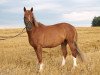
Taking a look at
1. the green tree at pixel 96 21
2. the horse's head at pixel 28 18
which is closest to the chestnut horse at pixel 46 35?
the horse's head at pixel 28 18

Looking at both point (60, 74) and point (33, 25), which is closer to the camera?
point (60, 74)

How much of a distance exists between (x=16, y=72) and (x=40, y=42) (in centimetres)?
217

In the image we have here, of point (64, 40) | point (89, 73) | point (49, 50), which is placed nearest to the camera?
point (89, 73)

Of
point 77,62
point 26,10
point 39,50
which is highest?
point 26,10

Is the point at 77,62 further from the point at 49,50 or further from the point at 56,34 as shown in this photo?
the point at 49,50

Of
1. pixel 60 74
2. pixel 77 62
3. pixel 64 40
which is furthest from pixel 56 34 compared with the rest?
pixel 60 74

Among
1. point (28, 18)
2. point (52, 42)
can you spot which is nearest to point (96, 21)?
point (52, 42)

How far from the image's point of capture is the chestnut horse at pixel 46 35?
10.6 m

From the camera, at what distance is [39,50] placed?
35.6 feet

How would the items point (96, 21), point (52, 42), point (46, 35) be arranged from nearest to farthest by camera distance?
point (46, 35) < point (52, 42) < point (96, 21)

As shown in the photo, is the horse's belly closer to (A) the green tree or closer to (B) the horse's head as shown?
(B) the horse's head

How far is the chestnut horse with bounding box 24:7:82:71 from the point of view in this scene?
1057 centimetres

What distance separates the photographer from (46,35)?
11.3 m

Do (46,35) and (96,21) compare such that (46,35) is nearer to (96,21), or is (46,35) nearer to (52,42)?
(52,42)
